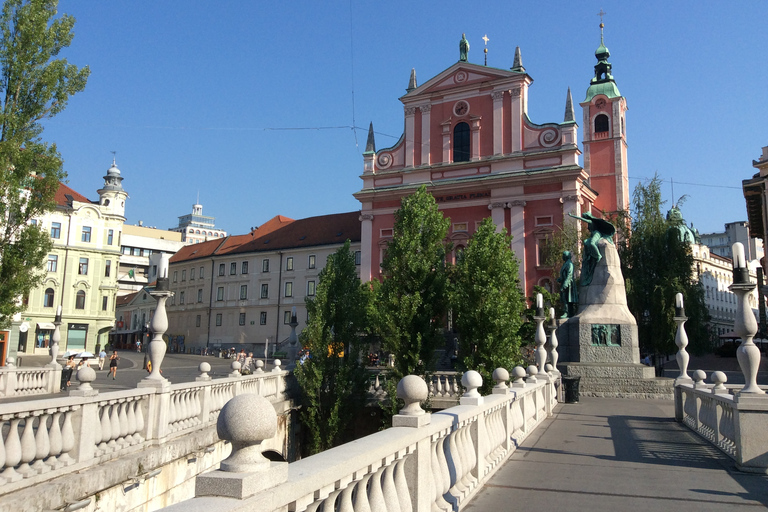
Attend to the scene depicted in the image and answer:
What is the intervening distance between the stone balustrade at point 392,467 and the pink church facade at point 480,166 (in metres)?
33.4

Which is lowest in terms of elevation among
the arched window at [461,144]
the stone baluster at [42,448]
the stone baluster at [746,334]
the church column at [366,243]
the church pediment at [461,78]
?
the stone baluster at [42,448]

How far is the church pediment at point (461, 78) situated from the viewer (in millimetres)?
42406

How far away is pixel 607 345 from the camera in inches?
810

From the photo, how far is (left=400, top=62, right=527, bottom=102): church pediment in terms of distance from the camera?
4241cm

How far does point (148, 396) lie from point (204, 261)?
192ft

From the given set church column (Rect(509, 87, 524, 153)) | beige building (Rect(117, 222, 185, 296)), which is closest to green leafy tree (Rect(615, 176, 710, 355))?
church column (Rect(509, 87, 524, 153))

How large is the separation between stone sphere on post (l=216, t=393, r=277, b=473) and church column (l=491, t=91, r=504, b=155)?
40.8 meters

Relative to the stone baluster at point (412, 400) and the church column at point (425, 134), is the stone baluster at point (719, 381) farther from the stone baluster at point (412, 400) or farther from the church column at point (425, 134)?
the church column at point (425, 134)

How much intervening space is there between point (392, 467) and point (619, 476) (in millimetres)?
4134

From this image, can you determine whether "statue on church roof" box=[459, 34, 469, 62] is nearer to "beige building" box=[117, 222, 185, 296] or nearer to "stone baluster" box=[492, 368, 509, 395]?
"stone baluster" box=[492, 368, 509, 395]

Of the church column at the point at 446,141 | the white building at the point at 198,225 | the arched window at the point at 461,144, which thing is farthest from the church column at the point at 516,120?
the white building at the point at 198,225

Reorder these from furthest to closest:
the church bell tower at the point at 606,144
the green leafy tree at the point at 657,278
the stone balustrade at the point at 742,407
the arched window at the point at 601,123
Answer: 1. the arched window at the point at 601,123
2. the church bell tower at the point at 606,144
3. the green leafy tree at the point at 657,278
4. the stone balustrade at the point at 742,407

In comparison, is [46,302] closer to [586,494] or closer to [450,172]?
[450,172]

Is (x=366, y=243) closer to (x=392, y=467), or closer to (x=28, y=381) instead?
(x=28, y=381)
